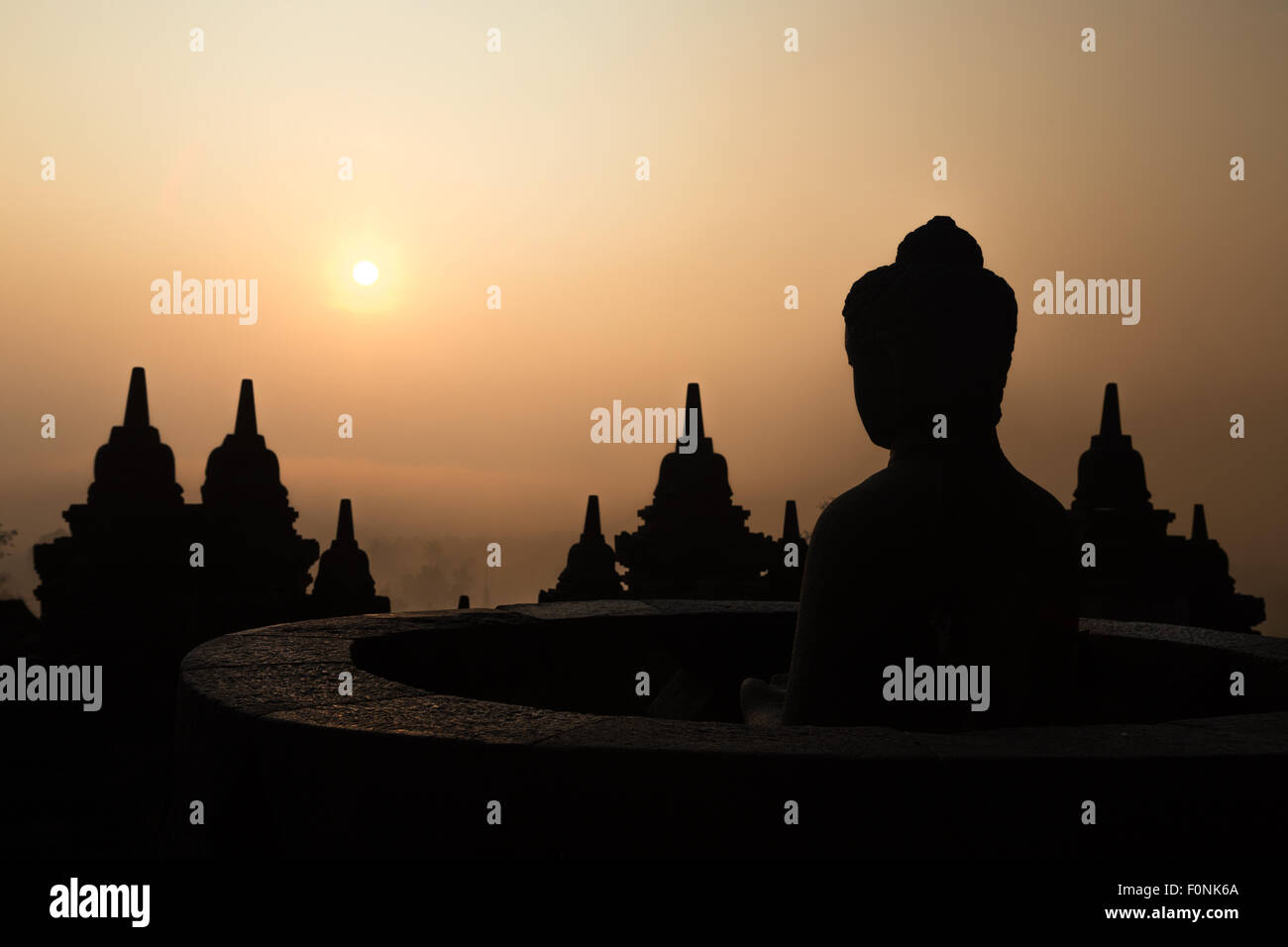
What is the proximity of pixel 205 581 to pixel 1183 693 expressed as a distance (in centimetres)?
1059

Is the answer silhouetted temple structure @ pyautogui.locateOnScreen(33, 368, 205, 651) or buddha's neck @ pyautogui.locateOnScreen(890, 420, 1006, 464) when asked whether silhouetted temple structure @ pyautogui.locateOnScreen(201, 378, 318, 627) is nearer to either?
silhouetted temple structure @ pyautogui.locateOnScreen(33, 368, 205, 651)

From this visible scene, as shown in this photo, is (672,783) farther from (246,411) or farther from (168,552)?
(246,411)

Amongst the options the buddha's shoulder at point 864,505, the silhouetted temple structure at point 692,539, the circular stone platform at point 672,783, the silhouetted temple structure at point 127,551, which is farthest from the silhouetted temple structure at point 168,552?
the buddha's shoulder at point 864,505

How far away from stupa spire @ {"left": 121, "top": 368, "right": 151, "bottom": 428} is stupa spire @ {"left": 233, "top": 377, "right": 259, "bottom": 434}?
4.69 feet

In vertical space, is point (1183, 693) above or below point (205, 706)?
below

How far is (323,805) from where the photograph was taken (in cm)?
258

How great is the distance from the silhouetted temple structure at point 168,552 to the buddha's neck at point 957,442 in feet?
33.4

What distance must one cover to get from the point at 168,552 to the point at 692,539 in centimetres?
635

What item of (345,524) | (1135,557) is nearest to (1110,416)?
(1135,557)

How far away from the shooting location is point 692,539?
523 inches

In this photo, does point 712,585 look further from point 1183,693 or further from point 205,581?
point 1183,693

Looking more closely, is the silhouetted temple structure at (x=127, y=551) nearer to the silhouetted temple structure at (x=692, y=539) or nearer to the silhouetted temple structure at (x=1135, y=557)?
the silhouetted temple structure at (x=692, y=539)
